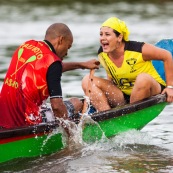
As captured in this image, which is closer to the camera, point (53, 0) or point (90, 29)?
point (90, 29)

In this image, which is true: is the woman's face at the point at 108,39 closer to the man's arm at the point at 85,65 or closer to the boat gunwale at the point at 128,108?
the man's arm at the point at 85,65

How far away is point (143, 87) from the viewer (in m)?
9.90

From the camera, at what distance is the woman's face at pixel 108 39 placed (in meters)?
9.93

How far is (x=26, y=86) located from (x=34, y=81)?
0.34 ft

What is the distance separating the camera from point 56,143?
901 cm

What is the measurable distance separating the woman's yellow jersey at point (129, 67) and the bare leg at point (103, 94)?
116 mm

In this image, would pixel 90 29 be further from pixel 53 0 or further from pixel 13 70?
pixel 13 70

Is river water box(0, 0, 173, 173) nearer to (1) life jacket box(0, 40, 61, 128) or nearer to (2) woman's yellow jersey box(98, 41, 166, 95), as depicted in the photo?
(1) life jacket box(0, 40, 61, 128)

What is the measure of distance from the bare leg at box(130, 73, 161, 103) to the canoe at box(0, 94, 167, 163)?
125 millimetres

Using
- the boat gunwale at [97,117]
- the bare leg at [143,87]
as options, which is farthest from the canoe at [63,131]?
the bare leg at [143,87]

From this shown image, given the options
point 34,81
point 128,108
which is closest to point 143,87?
point 128,108

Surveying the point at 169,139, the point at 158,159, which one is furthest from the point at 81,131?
the point at 169,139

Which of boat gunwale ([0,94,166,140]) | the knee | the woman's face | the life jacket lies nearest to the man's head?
the life jacket

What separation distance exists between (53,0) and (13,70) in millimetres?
31252
